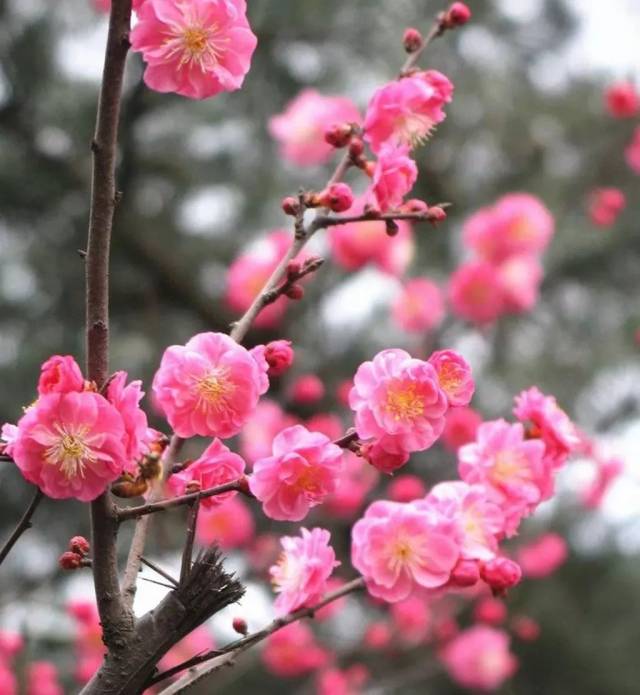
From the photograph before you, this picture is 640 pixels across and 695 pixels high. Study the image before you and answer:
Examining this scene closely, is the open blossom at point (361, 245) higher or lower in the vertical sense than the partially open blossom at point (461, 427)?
higher

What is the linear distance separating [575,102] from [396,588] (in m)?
2.50

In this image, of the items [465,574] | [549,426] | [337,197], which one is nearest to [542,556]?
[549,426]

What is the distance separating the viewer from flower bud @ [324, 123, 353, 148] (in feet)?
2.75

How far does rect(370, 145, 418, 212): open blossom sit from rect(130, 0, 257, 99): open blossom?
0.15 m

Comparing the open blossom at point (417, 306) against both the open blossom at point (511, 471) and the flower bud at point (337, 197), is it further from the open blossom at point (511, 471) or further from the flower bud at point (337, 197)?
the flower bud at point (337, 197)

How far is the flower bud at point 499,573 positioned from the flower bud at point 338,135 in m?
0.36

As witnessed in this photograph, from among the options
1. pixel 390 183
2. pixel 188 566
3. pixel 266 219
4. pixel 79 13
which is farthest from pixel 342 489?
pixel 188 566

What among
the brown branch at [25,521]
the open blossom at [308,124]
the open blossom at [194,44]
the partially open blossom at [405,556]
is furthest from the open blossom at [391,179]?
the open blossom at [308,124]

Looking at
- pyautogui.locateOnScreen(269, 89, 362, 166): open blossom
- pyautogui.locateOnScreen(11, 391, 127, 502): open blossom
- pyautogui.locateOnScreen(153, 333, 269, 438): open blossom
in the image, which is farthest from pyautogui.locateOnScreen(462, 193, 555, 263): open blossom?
pyautogui.locateOnScreen(11, 391, 127, 502): open blossom

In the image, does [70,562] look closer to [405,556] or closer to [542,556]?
[405,556]

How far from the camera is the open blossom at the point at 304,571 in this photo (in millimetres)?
761

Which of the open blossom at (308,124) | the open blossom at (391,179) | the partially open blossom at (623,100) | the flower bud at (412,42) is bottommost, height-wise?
the open blossom at (391,179)

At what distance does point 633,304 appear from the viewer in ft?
10.1

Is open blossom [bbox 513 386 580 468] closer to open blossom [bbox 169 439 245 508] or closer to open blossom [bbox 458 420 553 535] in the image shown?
open blossom [bbox 458 420 553 535]
